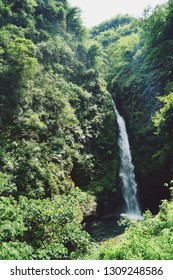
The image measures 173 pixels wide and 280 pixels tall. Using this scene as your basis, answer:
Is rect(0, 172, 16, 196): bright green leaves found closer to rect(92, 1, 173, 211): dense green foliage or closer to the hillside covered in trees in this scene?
the hillside covered in trees

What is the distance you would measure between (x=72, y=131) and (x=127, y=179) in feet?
20.2

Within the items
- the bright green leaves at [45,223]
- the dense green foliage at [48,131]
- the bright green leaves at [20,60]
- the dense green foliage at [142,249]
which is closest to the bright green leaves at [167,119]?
the dense green foliage at [48,131]

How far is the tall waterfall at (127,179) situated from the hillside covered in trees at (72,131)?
571mm

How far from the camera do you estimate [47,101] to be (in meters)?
21.4

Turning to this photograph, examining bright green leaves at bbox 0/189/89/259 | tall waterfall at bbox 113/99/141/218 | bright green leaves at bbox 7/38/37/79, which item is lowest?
bright green leaves at bbox 0/189/89/259

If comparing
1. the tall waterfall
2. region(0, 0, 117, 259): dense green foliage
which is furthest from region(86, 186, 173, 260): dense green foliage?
the tall waterfall

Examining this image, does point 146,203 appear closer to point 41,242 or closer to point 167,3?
point 41,242

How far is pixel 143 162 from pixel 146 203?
3266 mm

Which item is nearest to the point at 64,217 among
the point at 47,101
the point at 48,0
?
the point at 47,101

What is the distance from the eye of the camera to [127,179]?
24.6 m

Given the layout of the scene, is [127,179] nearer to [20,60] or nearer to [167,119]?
[167,119]

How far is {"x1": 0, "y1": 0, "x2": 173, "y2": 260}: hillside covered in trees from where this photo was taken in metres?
10.6

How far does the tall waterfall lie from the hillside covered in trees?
57cm

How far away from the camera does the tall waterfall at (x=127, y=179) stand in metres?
23.2
